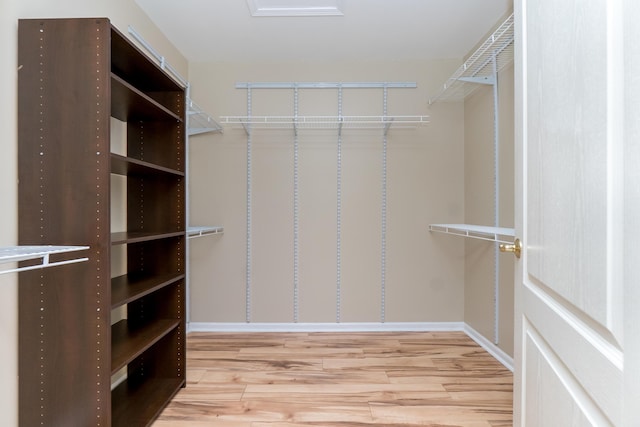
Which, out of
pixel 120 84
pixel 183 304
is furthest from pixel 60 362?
pixel 120 84

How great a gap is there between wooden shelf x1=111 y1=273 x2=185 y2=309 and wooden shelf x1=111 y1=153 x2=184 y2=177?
558 millimetres

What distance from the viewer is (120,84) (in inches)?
57.8

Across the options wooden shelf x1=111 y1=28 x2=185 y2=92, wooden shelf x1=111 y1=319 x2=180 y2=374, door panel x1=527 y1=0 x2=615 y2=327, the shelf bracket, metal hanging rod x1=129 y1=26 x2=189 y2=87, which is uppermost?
metal hanging rod x1=129 y1=26 x2=189 y2=87

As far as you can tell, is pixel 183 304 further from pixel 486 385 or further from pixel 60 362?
pixel 486 385

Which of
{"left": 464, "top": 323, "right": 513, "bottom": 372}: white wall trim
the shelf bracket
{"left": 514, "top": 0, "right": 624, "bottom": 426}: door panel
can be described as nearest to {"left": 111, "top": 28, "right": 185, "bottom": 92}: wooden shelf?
{"left": 514, "top": 0, "right": 624, "bottom": 426}: door panel

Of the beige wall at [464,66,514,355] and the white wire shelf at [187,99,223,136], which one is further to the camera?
the white wire shelf at [187,99,223,136]

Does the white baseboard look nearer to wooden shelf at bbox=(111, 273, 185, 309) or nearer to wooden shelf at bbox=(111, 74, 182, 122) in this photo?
wooden shelf at bbox=(111, 273, 185, 309)

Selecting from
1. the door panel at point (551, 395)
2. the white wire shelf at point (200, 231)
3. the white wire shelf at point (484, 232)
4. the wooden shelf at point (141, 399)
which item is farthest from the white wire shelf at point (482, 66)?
the wooden shelf at point (141, 399)

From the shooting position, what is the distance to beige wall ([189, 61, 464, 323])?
3000 mm

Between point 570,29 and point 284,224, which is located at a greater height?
point 570,29

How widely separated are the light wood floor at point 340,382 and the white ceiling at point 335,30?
2.25 m

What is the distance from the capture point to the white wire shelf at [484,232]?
1.86 m

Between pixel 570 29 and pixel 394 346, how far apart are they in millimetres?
2412

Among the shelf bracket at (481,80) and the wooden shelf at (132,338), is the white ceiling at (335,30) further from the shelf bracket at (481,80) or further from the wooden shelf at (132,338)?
the wooden shelf at (132,338)
